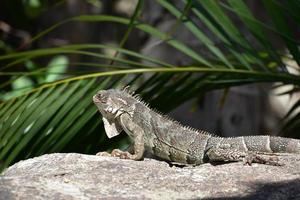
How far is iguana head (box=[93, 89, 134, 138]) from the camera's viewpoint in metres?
4.79

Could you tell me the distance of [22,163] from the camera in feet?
13.3

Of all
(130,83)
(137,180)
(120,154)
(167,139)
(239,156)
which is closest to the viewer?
(137,180)

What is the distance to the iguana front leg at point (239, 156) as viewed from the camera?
13.6 feet

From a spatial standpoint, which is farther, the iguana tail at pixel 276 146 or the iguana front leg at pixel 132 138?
the iguana front leg at pixel 132 138

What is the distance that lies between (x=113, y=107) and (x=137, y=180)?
1.18 metres

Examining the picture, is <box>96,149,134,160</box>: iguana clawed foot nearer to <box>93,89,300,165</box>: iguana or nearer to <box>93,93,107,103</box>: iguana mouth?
<box>93,89,300,165</box>: iguana

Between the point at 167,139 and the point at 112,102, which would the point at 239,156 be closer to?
the point at 167,139

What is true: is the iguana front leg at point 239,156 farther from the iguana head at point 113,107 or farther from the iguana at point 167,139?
the iguana head at point 113,107

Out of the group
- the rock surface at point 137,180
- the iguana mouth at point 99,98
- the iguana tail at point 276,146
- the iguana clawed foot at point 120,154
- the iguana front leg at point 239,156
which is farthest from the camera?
the iguana mouth at point 99,98

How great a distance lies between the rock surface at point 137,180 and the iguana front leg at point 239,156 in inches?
1.8

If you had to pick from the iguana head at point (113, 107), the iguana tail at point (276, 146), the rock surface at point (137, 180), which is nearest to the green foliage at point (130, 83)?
the iguana head at point (113, 107)

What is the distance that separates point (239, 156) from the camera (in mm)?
4285

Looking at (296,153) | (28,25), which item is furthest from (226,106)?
(296,153)

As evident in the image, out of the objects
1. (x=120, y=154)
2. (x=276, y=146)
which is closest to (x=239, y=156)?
(x=276, y=146)
